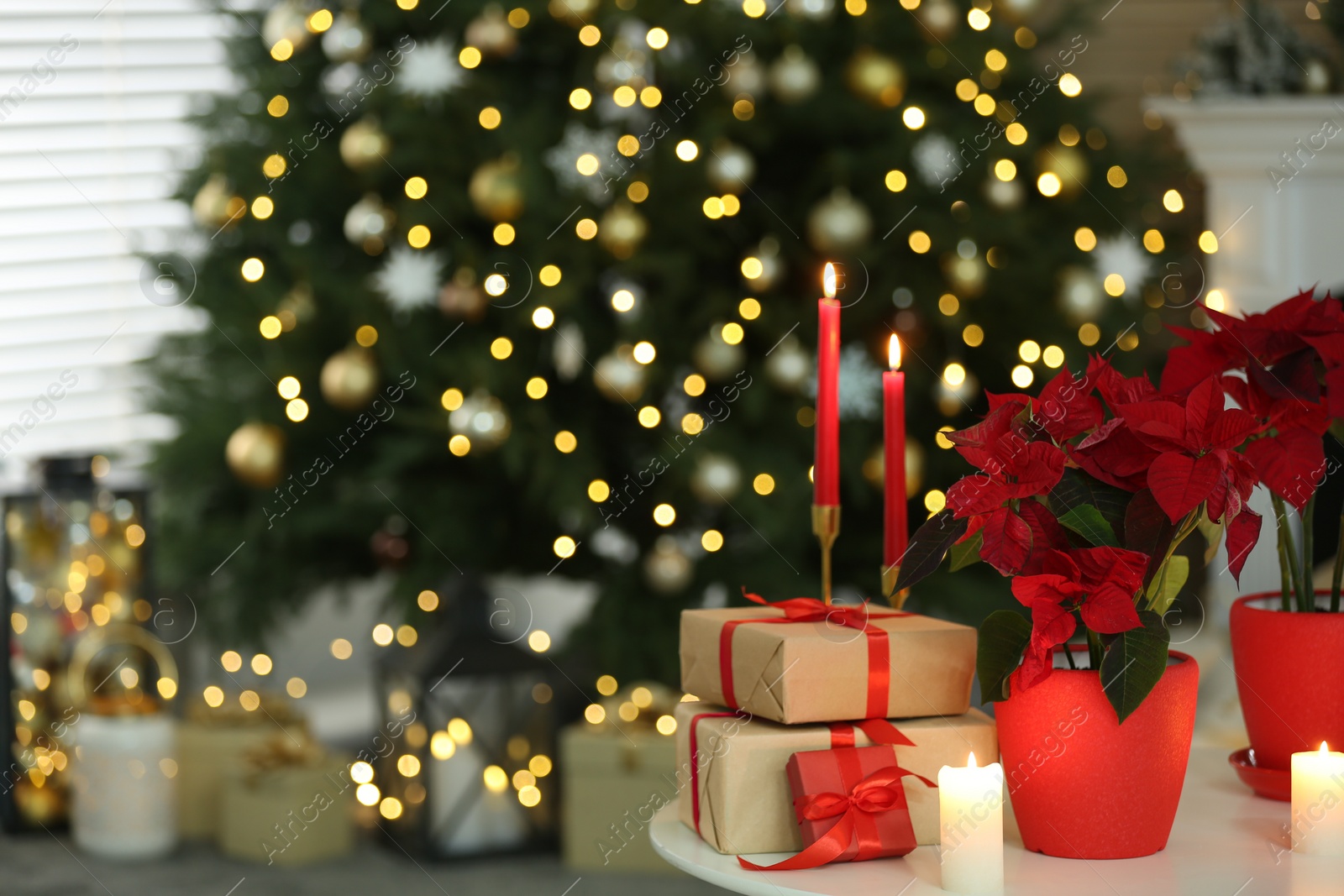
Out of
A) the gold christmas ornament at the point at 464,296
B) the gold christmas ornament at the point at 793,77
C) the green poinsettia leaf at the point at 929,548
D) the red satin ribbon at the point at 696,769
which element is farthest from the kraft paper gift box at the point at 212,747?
the green poinsettia leaf at the point at 929,548

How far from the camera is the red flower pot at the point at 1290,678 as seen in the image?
842 millimetres

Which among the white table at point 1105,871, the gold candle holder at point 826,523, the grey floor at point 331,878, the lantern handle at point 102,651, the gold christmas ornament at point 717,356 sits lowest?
the grey floor at point 331,878

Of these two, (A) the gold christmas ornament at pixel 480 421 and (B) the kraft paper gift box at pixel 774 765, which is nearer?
(B) the kraft paper gift box at pixel 774 765

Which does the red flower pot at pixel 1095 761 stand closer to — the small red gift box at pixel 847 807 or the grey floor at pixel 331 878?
the small red gift box at pixel 847 807

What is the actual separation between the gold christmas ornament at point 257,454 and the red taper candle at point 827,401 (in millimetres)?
1472

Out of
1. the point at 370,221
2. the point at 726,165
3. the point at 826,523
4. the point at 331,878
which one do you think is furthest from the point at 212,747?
the point at 826,523

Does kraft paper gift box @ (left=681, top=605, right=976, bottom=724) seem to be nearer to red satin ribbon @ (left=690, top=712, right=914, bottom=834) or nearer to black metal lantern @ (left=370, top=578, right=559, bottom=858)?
red satin ribbon @ (left=690, top=712, right=914, bottom=834)

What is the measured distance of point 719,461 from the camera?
196 cm

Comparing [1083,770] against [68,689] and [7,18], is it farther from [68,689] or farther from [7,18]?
[7,18]

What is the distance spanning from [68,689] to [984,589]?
1702 millimetres

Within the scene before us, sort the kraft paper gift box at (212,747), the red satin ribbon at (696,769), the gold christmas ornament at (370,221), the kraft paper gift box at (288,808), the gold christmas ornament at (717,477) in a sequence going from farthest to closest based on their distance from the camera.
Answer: the kraft paper gift box at (212,747) → the kraft paper gift box at (288,808) → the gold christmas ornament at (370,221) → the gold christmas ornament at (717,477) → the red satin ribbon at (696,769)

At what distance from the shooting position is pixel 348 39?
2.10 metres

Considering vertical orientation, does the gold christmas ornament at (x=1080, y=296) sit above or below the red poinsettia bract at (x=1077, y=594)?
above

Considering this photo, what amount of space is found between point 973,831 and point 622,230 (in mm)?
1430
